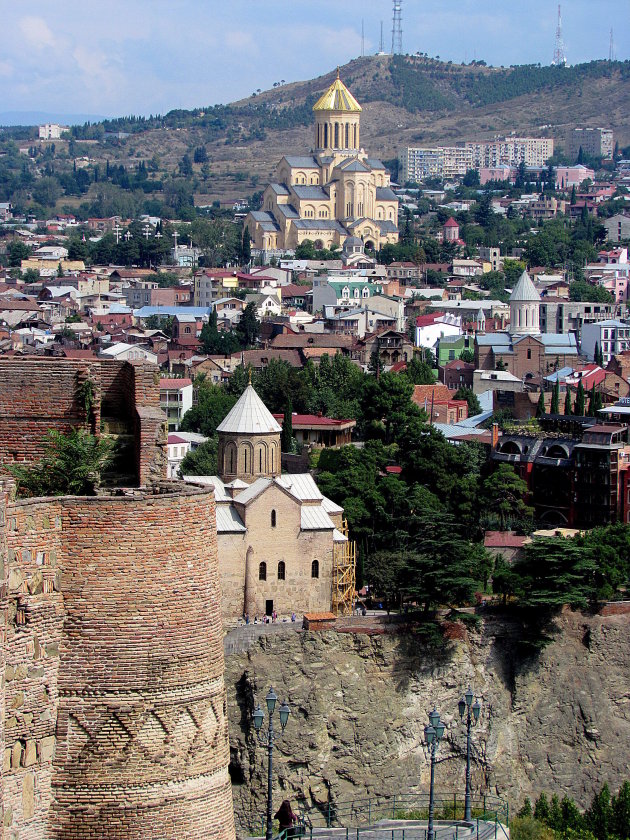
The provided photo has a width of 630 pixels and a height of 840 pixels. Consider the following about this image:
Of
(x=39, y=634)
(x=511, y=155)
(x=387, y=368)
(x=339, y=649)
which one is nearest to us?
(x=39, y=634)

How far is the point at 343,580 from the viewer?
3419 cm

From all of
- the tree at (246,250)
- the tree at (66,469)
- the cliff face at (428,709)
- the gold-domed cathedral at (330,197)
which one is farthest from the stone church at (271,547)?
the gold-domed cathedral at (330,197)

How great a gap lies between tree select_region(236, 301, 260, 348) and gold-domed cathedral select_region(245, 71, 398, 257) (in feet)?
106

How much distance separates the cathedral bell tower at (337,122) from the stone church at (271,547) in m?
80.0

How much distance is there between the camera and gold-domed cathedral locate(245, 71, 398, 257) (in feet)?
349

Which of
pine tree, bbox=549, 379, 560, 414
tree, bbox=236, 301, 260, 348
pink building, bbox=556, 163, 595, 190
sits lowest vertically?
pine tree, bbox=549, 379, 560, 414

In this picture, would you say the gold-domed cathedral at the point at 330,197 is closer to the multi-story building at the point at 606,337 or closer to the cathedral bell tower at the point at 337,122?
the cathedral bell tower at the point at 337,122

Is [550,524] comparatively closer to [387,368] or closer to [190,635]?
[387,368]

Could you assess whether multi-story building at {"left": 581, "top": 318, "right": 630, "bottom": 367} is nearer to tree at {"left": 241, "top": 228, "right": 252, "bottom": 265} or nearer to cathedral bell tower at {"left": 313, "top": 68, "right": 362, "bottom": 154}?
tree at {"left": 241, "top": 228, "right": 252, "bottom": 265}

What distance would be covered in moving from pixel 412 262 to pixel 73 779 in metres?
91.4

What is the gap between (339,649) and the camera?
32.8m

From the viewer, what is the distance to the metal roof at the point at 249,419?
1358 inches

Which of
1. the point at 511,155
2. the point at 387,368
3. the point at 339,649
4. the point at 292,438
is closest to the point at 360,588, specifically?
the point at 339,649

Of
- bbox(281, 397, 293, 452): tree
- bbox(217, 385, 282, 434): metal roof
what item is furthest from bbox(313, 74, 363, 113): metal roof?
bbox(217, 385, 282, 434): metal roof
